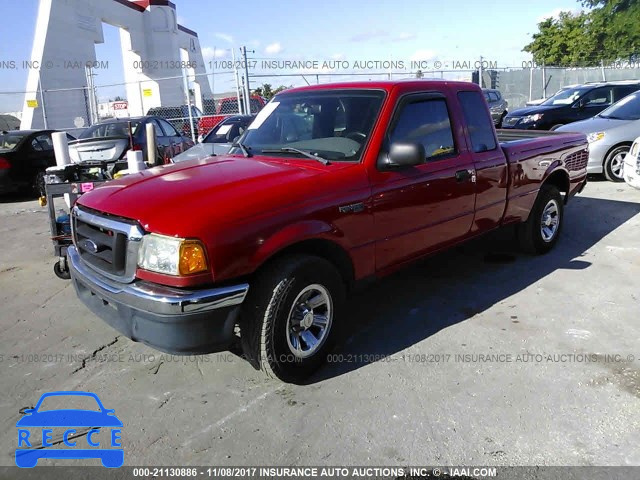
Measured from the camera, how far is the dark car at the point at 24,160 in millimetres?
10445

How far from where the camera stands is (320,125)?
400 cm

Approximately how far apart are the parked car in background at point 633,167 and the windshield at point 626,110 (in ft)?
6.73

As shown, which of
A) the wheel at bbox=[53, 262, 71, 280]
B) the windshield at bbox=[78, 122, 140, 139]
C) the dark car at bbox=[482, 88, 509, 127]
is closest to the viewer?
the wheel at bbox=[53, 262, 71, 280]

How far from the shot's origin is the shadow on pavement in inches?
155

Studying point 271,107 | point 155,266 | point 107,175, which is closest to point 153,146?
point 107,175

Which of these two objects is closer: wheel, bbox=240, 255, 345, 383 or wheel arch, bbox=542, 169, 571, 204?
wheel, bbox=240, 255, 345, 383

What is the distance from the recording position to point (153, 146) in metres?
6.28

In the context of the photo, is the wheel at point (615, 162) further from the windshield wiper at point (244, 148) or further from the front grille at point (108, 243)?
the front grille at point (108, 243)

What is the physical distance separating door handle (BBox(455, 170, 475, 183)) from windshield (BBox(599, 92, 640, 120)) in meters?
6.68

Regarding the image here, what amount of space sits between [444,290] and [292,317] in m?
2.11

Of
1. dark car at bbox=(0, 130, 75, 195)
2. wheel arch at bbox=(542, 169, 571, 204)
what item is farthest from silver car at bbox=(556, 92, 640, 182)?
dark car at bbox=(0, 130, 75, 195)

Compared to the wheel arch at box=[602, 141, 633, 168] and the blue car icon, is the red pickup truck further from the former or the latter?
the wheel arch at box=[602, 141, 633, 168]

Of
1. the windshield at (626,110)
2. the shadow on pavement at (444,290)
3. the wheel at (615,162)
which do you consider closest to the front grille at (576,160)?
the shadow on pavement at (444,290)

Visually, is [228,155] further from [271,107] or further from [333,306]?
[333,306]
